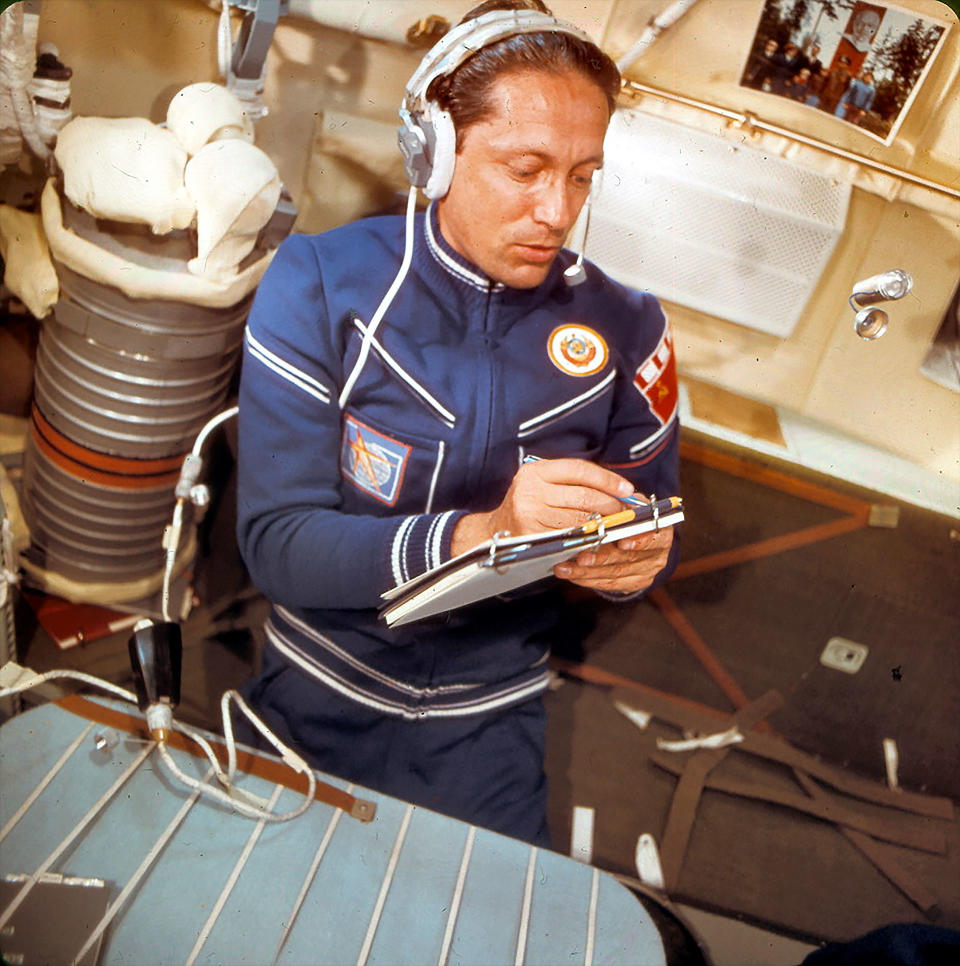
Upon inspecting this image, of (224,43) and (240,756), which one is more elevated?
(224,43)

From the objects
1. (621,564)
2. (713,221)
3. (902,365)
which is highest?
(713,221)

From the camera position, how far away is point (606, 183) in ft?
3.65

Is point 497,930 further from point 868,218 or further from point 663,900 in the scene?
point 868,218

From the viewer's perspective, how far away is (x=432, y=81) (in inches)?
36.6

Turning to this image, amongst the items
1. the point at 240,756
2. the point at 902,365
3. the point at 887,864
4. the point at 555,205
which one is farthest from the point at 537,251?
the point at 887,864

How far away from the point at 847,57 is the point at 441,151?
470 millimetres

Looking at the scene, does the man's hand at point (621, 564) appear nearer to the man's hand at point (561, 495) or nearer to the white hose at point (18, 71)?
the man's hand at point (561, 495)

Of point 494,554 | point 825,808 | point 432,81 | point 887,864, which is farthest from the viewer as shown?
Answer: point 825,808

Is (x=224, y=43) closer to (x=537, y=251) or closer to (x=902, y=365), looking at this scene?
(x=537, y=251)

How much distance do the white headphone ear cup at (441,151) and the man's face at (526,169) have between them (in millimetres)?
14

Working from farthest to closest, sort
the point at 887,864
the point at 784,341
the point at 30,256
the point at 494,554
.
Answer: the point at 887,864, the point at 784,341, the point at 30,256, the point at 494,554

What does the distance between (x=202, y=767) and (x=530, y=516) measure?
0.51 metres

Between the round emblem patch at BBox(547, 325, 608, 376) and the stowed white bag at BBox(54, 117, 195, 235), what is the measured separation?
1.48 ft

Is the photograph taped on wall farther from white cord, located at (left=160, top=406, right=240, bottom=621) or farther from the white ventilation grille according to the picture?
white cord, located at (left=160, top=406, right=240, bottom=621)
